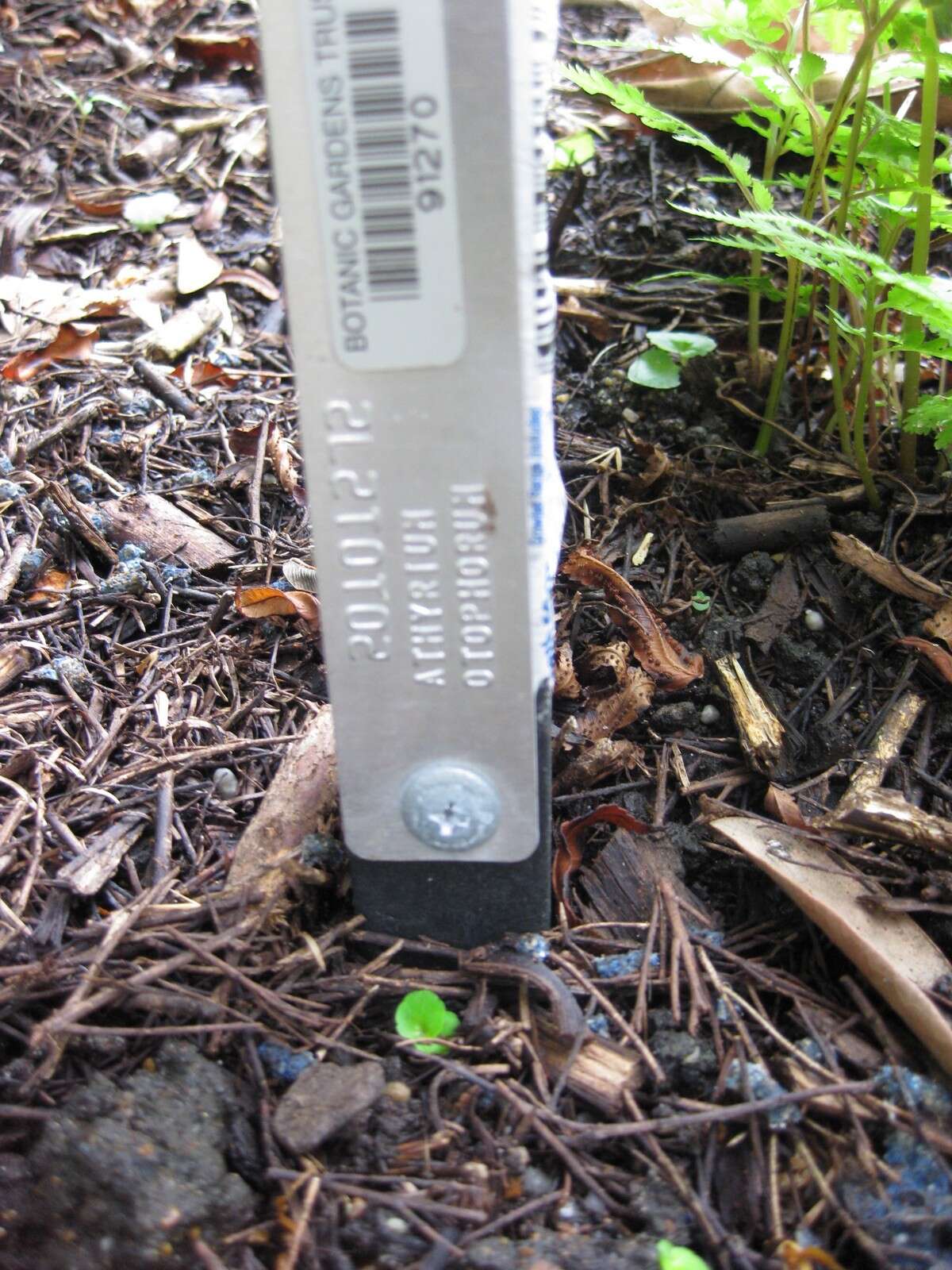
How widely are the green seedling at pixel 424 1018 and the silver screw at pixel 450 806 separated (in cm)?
20

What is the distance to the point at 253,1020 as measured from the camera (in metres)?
1.25

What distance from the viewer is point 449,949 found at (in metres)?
1.36

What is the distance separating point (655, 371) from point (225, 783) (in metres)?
1.42

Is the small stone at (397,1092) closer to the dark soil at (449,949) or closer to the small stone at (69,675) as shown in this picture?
the dark soil at (449,949)

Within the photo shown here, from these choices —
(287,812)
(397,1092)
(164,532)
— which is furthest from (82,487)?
(397,1092)

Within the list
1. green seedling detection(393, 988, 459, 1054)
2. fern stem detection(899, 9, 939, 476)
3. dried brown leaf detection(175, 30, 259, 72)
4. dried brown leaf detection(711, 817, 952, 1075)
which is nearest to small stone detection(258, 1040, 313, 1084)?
green seedling detection(393, 988, 459, 1054)

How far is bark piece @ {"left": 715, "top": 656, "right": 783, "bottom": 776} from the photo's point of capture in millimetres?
1649

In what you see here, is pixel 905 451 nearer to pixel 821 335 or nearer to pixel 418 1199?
pixel 821 335

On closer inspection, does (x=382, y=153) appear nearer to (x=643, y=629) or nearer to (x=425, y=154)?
(x=425, y=154)

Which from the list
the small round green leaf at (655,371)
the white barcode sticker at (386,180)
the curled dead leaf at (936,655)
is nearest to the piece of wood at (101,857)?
the white barcode sticker at (386,180)

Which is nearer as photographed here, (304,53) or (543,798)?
(304,53)

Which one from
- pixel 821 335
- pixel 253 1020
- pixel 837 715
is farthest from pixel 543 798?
pixel 821 335

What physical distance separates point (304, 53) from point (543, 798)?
2.96 feet

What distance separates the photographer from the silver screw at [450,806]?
4.15 ft
